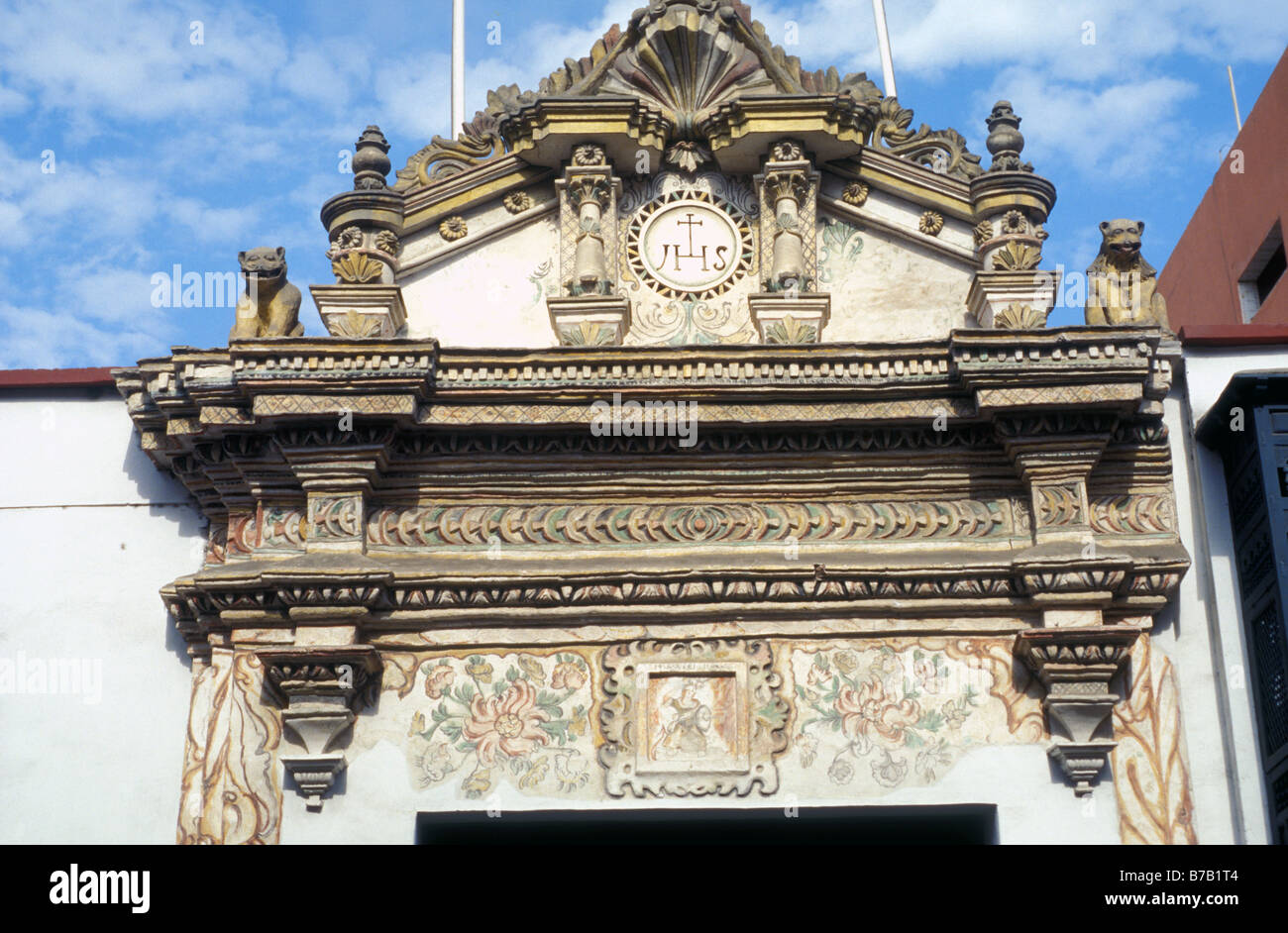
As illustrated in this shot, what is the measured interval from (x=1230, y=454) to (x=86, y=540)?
228 inches

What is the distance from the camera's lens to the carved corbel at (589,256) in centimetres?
880

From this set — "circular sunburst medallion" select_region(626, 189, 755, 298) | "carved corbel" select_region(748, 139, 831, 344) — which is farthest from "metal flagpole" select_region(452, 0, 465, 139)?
"carved corbel" select_region(748, 139, 831, 344)

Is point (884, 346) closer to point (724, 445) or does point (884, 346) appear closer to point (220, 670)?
point (724, 445)

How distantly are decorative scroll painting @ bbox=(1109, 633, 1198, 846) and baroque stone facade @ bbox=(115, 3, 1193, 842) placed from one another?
0.02 m

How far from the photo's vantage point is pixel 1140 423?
28.0ft

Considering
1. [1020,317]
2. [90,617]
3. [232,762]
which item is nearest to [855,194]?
[1020,317]

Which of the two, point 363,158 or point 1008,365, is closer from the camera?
point 1008,365

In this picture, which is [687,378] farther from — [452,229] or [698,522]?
[452,229]

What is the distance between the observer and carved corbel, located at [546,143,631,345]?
8.80 metres

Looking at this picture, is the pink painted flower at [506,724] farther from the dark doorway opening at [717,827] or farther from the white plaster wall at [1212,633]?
the white plaster wall at [1212,633]

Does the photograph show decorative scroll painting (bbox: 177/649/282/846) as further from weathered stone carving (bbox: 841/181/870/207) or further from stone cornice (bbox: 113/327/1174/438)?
weathered stone carving (bbox: 841/181/870/207)
